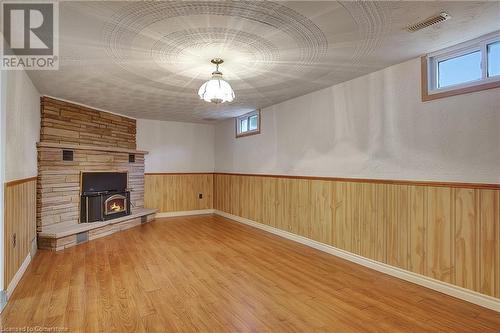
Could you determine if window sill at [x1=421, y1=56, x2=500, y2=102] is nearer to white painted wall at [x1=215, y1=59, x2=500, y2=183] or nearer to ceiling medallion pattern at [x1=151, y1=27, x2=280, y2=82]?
white painted wall at [x1=215, y1=59, x2=500, y2=183]

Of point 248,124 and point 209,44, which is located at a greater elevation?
point 209,44

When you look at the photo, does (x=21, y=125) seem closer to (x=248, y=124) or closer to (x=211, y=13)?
(x=211, y=13)

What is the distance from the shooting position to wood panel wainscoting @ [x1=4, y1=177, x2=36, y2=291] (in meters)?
2.58

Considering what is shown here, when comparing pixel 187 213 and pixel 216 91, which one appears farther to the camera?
pixel 187 213

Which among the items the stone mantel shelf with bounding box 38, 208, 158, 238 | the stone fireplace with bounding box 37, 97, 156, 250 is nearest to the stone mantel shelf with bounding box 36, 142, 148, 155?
the stone fireplace with bounding box 37, 97, 156, 250

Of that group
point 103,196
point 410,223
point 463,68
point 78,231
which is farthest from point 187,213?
point 463,68

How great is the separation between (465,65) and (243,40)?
2.13 m

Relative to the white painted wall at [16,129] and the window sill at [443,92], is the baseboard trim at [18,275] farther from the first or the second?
the window sill at [443,92]

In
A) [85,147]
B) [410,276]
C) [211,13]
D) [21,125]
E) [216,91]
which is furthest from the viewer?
[85,147]

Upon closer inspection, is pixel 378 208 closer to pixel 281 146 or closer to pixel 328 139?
pixel 328 139

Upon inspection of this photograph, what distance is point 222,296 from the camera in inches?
105

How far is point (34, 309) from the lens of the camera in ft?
7.88

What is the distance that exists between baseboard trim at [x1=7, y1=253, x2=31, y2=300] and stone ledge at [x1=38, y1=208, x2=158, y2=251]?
54 cm

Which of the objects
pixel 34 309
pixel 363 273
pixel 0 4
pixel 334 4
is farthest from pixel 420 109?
pixel 34 309
